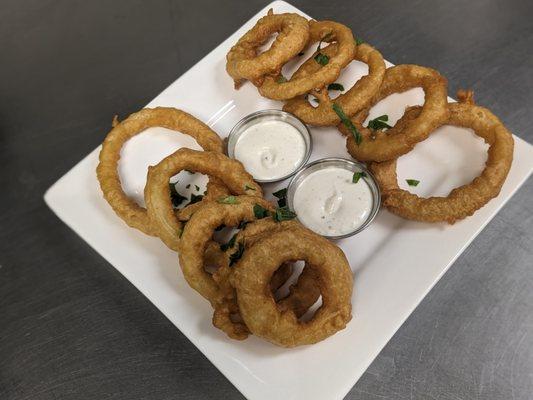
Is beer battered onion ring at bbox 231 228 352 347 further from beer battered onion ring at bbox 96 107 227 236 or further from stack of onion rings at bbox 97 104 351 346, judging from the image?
beer battered onion ring at bbox 96 107 227 236

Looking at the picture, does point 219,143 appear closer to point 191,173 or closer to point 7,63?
point 191,173

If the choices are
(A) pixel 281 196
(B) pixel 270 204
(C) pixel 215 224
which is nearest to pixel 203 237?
(C) pixel 215 224

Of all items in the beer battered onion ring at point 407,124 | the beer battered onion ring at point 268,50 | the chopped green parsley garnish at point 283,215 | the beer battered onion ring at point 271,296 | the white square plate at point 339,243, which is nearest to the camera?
the beer battered onion ring at point 271,296

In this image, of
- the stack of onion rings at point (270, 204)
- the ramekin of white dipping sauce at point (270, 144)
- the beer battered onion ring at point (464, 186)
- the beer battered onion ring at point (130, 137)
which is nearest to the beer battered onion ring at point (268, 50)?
the stack of onion rings at point (270, 204)

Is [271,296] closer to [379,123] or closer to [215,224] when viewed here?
[215,224]

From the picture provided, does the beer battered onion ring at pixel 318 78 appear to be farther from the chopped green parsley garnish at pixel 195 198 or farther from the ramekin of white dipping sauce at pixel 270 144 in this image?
the chopped green parsley garnish at pixel 195 198

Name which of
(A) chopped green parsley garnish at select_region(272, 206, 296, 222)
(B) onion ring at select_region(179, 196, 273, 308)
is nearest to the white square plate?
(B) onion ring at select_region(179, 196, 273, 308)
